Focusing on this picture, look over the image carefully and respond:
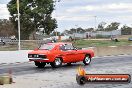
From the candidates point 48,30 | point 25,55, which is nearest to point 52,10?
point 48,30

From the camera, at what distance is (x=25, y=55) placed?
1201 inches

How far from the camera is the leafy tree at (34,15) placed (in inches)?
2849

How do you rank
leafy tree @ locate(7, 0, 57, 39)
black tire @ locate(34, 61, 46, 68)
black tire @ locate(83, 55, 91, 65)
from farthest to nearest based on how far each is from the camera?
1. leafy tree @ locate(7, 0, 57, 39)
2. black tire @ locate(83, 55, 91, 65)
3. black tire @ locate(34, 61, 46, 68)

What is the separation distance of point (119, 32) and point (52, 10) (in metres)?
12.6

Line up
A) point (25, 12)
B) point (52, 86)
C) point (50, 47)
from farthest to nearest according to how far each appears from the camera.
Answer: point (25, 12)
point (50, 47)
point (52, 86)

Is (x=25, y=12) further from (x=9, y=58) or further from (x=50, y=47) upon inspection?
(x=50, y=47)

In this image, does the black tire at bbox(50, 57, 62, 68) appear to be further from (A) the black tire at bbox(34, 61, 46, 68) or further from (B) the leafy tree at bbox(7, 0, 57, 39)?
(B) the leafy tree at bbox(7, 0, 57, 39)

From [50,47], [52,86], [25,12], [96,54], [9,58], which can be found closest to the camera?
[52,86]

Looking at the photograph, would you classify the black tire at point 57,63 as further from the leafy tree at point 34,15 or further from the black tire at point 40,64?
the leafy tree at point 34,15

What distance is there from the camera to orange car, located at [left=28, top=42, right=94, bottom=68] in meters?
23.6

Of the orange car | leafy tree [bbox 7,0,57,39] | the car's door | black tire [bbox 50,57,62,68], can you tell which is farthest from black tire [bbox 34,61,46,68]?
leafy tree [bbox 7,0,57,39]

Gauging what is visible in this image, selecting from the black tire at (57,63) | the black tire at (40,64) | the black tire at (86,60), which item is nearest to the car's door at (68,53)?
the black tire at (57,63)

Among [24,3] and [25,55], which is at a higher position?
[24,3]

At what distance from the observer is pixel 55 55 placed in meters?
23.9
